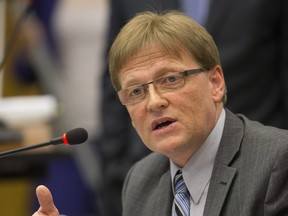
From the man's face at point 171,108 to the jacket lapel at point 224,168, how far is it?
0.22 feet

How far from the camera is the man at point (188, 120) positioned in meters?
2.65

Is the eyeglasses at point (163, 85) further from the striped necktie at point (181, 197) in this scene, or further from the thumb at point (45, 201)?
the thumb at point (45, 201)

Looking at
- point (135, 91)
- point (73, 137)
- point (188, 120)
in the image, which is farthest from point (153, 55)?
point (73, 137)

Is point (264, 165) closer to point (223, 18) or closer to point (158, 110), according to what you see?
point (158, 110)

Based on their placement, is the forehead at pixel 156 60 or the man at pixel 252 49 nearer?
the forehead at pixel 156 60

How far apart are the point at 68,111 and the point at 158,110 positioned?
10.1 ft

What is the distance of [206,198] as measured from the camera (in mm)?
2660

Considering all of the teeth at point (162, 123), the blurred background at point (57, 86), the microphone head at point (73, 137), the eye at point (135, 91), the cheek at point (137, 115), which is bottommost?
the blurred background at point (57, 86)

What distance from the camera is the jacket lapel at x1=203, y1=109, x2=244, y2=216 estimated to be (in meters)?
2.62

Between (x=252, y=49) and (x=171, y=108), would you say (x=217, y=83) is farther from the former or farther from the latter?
(x=252, y=49)

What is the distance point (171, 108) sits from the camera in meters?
2.69

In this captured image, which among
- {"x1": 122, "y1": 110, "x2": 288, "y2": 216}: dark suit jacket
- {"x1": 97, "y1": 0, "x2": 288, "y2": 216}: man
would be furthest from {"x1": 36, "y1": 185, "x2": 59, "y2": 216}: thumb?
→ {"x1": 97, "y1": 0, "x2": 288, "y2": 216}: man

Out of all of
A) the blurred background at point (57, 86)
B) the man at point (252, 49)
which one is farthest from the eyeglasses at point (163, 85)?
the blurred background at point (57, 86)

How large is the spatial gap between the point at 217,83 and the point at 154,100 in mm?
289
